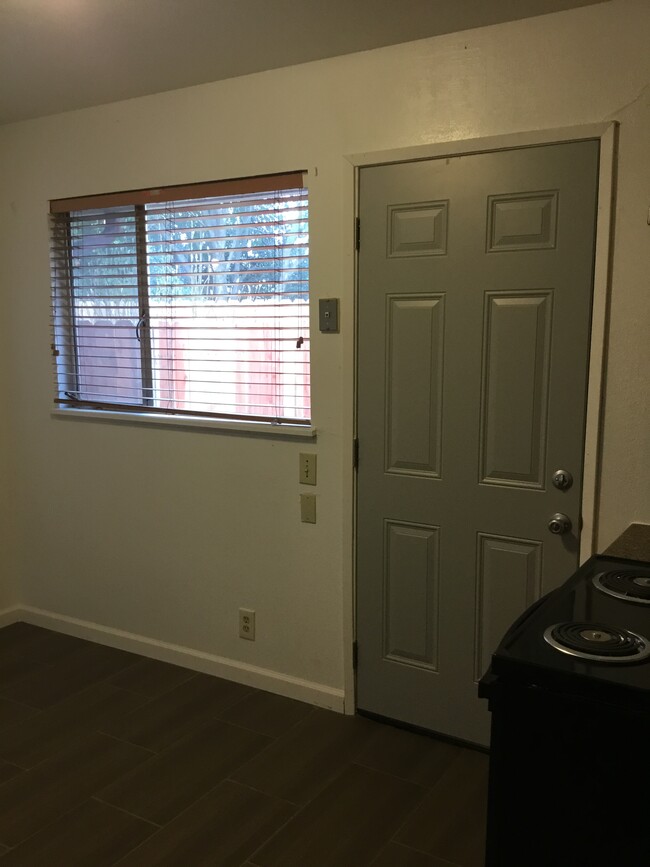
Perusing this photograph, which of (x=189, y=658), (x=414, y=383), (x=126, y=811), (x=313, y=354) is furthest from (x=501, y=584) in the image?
(x=189, y=658)

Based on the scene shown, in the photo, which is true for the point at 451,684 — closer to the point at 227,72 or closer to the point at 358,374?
the point at 358,374

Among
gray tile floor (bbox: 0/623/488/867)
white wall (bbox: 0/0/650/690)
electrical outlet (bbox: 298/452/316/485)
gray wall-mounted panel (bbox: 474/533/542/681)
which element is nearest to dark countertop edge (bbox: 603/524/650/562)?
white wall (bbox: 0/0/650/690)

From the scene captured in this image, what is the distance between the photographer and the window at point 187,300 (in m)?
3.02

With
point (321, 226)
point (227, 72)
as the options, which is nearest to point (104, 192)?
point (227, 72)

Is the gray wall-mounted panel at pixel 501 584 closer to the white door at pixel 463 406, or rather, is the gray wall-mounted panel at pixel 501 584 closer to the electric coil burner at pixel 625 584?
the white door at pixel 463 406

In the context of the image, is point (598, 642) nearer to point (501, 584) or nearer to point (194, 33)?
point (501, 584)

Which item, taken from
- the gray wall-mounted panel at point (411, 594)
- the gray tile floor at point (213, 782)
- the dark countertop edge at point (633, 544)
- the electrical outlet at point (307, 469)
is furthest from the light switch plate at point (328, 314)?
the gray tile floor at point (213, 782)

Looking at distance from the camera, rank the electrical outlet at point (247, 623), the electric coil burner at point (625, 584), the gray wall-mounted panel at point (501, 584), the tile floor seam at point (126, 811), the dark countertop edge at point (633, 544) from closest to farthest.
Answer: the electric coil burner at point (625, 584) → the dark countertop edge at point (633, 544) → the tile floor seam at point (126, 811) → the gray wall-mounted panel at point (501, 584) → the electrical outlet at point (247, 623)

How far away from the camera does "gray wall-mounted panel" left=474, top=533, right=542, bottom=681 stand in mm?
2584

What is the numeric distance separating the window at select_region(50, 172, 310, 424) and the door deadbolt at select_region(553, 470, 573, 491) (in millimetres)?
1015

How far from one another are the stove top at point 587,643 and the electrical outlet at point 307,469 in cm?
139

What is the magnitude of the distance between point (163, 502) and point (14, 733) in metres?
1.10

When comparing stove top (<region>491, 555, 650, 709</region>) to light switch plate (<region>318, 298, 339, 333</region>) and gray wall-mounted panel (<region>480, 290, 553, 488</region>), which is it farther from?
light switch plate (<region>318, 298, 339, 333</region>)

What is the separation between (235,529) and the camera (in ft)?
10.6
